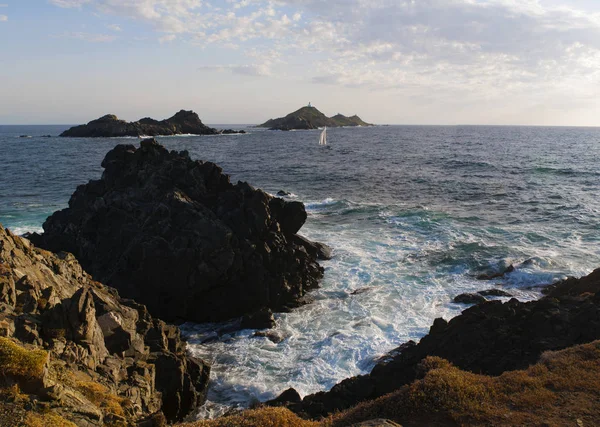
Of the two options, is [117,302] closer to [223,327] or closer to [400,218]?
[223,327]

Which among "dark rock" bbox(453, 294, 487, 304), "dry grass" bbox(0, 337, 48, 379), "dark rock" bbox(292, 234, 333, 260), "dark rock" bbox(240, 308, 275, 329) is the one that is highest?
"dry grass" bbox(0, 337, 48, 379)

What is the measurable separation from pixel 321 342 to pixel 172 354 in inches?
335

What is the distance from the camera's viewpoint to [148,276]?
Result: 28609mm

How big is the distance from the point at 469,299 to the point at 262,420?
20.8 meters

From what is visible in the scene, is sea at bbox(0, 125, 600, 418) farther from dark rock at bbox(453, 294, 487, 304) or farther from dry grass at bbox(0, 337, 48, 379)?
dry grass at bbox(0, 337, 48, 379)

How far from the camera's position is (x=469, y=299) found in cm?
2867

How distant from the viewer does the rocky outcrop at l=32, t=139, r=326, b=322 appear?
94.5ft

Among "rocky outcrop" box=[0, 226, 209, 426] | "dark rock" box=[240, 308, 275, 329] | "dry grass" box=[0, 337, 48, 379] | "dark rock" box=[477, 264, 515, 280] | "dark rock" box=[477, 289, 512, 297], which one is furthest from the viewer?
"dark rock" box=[477, 264, 515, 280]

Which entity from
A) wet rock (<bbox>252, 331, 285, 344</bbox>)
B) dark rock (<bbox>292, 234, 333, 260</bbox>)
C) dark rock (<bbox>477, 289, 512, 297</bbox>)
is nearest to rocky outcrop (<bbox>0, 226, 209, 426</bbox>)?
wet rock (<bbox>252, 331, 285, 344</bbox>)

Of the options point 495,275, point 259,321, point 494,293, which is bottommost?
point 259,321

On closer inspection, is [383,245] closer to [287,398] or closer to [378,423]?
[287,398]

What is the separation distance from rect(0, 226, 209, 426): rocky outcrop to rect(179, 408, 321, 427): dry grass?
2.65 metres

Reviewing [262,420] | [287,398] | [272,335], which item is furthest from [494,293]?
[262,420]

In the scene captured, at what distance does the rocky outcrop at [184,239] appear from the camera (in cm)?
2880
